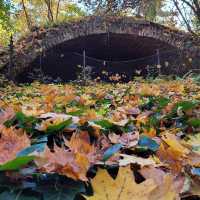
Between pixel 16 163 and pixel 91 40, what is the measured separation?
10.1 meters

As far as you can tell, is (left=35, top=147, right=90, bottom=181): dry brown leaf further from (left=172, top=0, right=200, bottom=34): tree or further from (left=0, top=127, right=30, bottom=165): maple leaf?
(left=172, top=0, right=200, bottom=34): tree

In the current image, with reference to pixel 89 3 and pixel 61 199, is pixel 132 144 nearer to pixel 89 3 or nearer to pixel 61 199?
pixel 61 199

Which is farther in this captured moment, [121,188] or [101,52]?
[101,52]

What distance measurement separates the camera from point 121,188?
0.66 metres

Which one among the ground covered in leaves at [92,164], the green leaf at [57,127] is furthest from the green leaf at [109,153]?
the green leaf at [57,127]

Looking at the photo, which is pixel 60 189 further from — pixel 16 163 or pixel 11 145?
pixel 11 145

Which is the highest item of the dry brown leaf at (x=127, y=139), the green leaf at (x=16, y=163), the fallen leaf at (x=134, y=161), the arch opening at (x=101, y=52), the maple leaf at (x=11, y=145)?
the green leaf at (x=16, y=163)

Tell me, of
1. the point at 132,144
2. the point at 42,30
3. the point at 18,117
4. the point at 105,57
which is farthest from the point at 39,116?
the point at 105,57

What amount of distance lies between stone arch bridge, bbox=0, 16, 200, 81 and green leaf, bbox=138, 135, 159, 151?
315 inches

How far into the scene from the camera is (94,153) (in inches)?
33.9

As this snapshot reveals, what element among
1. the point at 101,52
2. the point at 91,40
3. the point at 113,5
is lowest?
the point at 101,52

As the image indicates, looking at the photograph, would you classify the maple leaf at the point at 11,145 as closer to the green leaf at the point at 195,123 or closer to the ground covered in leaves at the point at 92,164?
the ground covered in leaves at the point at 92,164

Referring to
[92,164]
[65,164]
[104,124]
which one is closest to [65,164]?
[65,164]

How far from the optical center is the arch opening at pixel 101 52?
10281 millimetres
